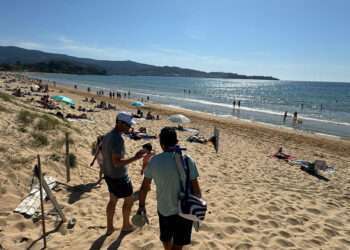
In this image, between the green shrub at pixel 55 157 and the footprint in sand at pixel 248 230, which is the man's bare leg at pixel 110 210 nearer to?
the footprint in sand at pixel 248 230

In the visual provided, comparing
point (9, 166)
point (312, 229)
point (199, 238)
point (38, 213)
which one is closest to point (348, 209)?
point (312, 229)

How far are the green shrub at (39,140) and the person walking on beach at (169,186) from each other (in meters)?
5.06

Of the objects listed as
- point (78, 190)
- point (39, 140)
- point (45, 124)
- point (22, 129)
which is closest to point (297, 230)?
point (78, 190)

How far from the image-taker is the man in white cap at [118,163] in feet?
12.1

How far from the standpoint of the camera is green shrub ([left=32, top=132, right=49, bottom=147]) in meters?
7.06

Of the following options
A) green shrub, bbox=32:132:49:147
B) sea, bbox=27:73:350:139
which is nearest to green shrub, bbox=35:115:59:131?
green shrub, bbox=32:132:49:147

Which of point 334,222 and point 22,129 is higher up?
point 22,129

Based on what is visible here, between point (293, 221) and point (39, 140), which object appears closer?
Answer: point (293, 221)

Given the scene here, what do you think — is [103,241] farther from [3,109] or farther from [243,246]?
[3,109]

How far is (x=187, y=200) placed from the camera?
2.76m

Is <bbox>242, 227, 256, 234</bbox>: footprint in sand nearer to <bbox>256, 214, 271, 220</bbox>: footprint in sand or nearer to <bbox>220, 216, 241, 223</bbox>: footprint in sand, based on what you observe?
<bbox>220, 216, 241, 223</bbox>: footprint in sand

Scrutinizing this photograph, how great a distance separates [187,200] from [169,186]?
223mm

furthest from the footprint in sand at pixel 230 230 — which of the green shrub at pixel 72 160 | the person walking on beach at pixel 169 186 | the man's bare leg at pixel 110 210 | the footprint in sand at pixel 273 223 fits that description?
the green shrub at pixel 72 160

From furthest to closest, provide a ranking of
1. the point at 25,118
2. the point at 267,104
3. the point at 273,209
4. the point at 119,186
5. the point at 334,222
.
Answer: the point at 267,104
the point at 25,118
the point at 273,209
the point at 334,222
the point at 119,186
